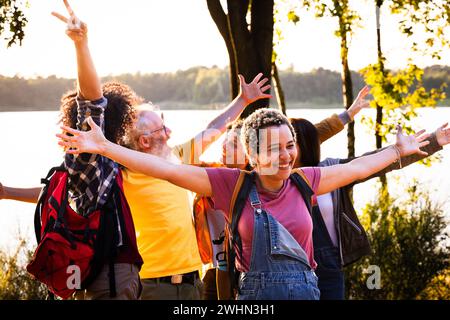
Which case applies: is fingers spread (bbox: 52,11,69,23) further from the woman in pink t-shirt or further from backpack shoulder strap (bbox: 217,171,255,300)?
backpack shoulder strap (bbox: 217,171,255,300)

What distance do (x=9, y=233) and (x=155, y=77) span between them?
2.87 m

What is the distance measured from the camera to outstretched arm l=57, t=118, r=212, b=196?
2854 millimetres

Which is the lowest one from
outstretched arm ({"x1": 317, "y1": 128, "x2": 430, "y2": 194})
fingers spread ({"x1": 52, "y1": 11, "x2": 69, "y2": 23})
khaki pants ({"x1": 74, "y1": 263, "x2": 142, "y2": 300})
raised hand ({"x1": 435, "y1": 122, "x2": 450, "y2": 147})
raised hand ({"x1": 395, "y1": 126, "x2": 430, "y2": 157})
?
khaki pants ({"x1": 74, "y1": 263, "x2": 142, "y2": 300})

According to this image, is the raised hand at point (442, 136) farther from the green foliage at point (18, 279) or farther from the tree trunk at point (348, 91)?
the tree trunk at point (348, 91)

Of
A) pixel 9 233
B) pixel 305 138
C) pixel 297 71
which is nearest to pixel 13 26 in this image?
pixel 9 233

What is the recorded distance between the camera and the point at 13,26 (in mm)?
6102

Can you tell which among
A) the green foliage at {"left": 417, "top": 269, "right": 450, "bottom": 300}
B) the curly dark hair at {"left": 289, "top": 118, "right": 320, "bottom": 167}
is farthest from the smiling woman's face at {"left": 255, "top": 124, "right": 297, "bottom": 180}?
the green foliage at {"left": 417, "top": 269, "right": 450, "bottom": 300}

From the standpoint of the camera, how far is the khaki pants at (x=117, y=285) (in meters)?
3.24

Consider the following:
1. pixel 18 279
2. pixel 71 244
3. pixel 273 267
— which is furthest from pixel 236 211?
pixel 18 279

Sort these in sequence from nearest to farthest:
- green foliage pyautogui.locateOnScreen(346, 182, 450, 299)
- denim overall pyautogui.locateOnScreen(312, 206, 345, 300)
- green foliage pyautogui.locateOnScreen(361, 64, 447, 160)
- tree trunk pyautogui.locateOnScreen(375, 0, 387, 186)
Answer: denim overall pyautogui.locateOnScreen(312, 206, 345, 300), green foliage pyautogui.locateOnScreen(346, 182, 450, 299), green foliage pyautogui.locateOnScreen(361, 64, 447, 160), tree trunk pyautogui.locateOnScreen(375, 0, 387, 186)

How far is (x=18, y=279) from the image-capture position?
233 inches

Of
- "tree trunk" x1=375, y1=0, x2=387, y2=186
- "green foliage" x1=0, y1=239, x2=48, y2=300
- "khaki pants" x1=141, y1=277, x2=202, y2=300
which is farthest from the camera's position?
"tree trunk" x1=375, y1=0, x2=387, y2=186

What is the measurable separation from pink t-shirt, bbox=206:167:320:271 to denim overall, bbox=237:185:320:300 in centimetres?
3

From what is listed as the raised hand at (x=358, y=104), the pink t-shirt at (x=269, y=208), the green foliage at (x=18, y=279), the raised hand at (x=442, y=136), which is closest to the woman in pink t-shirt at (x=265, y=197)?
the pink t-shirt at (x=269, y=208)
